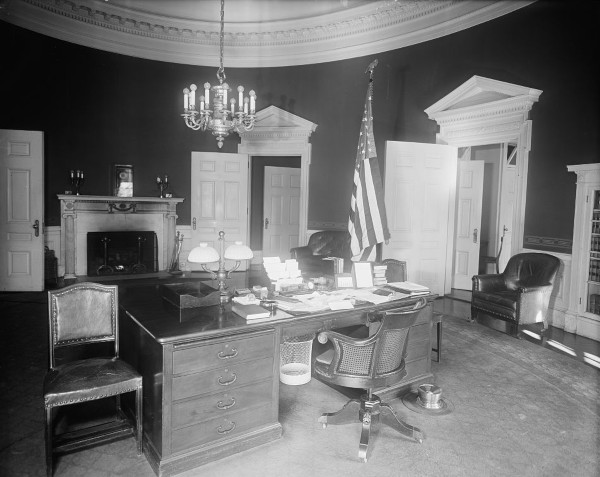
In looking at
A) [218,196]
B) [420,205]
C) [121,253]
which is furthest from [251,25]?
[121,253]

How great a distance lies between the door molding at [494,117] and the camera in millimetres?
6242

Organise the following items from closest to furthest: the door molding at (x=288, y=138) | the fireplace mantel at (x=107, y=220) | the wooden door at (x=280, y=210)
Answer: the fireplace mantel at (x=107, y=220)
the door molding at (x=288, y=138)
the wooden door at (x=280, y=210)

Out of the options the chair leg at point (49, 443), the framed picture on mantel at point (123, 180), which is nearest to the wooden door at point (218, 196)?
the framed picture on mantel at point (123, 180)

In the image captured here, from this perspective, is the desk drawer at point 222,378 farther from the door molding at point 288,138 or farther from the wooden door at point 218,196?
the wooden door at point 218,196

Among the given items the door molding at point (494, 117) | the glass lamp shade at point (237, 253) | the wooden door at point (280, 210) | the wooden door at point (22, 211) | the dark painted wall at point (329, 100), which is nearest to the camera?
the glass lamp shade at point (237, 253)

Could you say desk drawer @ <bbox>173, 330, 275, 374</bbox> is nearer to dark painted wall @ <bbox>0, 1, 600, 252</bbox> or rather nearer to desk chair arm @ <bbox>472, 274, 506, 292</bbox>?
desk chair arm @ <bbox>472, 274, 506, 292</bbox>

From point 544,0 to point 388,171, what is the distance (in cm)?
284

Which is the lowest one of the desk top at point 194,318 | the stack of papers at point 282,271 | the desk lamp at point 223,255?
the desk top at point 194,318

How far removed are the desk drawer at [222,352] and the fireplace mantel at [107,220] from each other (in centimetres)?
590

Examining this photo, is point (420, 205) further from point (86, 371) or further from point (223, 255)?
point (86, 371)

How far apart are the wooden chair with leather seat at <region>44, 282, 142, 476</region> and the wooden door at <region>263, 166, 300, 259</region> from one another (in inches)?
280

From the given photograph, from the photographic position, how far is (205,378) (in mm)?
2758

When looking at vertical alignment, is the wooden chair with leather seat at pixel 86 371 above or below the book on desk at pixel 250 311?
below

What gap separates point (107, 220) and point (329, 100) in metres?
4.33
